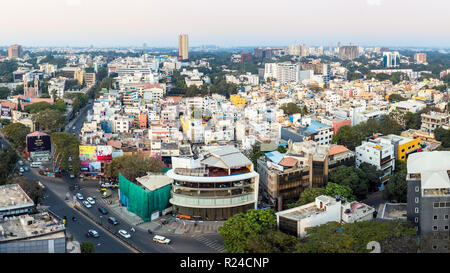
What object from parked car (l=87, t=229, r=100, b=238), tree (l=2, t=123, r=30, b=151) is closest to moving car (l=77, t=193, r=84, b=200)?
parked car (l=87, t=229, r=100, b=238)

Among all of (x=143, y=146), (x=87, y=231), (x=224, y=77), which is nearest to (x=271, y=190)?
(x=87, y=231)

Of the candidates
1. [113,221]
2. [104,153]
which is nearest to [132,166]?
[104,153]

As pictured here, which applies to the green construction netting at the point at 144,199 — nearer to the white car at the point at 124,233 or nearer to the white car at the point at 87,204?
the white car at the point at 124,233

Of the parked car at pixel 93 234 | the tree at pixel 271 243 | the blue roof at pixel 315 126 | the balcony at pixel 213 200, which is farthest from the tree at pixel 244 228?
the blue roof at pixel 315 126

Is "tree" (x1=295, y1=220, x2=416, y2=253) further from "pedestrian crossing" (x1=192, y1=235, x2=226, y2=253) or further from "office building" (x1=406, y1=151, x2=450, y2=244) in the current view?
"pedestrian crossing" (x1=192, y1=235, x2=226, y2=253)

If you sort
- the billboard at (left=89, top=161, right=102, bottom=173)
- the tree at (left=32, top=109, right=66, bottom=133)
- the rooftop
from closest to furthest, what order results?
the rooftop, the billboard at (left=89, top=161, right=102, bottom=173), the tree at (left=32, top=109, right=66, bottom=133)

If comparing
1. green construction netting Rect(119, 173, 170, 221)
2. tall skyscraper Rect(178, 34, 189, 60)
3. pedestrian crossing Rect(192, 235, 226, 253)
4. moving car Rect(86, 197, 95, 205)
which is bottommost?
pedestrian crossing Rect(192, 235, 226, 253)

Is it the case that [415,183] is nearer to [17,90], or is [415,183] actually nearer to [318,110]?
[318,110]
